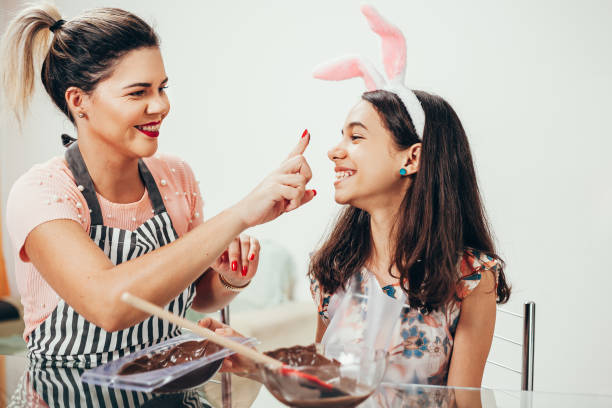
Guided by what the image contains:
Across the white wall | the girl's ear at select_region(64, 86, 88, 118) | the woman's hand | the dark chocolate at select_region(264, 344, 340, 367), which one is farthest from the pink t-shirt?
the white wall

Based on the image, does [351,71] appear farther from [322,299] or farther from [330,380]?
[330,380]

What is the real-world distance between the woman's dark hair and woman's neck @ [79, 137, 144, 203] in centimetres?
13

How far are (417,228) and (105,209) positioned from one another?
76 centimetres

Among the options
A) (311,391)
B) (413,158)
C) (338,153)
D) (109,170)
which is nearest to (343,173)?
(338,153)

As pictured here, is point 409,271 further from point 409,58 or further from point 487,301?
point 409,58

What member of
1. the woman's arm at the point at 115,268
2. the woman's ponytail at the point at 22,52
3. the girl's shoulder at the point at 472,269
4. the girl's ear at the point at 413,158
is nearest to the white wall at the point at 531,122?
the woman's ponytail at the point at 22,52

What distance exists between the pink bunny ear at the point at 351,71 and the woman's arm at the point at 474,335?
0.58 m

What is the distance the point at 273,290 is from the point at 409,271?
2.21 meters

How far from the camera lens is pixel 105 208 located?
4.45ft

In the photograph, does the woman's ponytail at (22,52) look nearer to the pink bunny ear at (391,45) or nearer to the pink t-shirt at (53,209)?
the pink t-shirt at (53,209)

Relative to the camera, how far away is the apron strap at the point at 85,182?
1.32 metres

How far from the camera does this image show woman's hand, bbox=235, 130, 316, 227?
1156 mm

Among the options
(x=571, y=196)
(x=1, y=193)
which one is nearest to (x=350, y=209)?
(x=571, y=196)

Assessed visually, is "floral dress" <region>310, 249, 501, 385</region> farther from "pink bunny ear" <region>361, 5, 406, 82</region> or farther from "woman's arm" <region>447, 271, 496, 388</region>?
"pink bunny ear" <region>361, 5, 406, 82</region>
